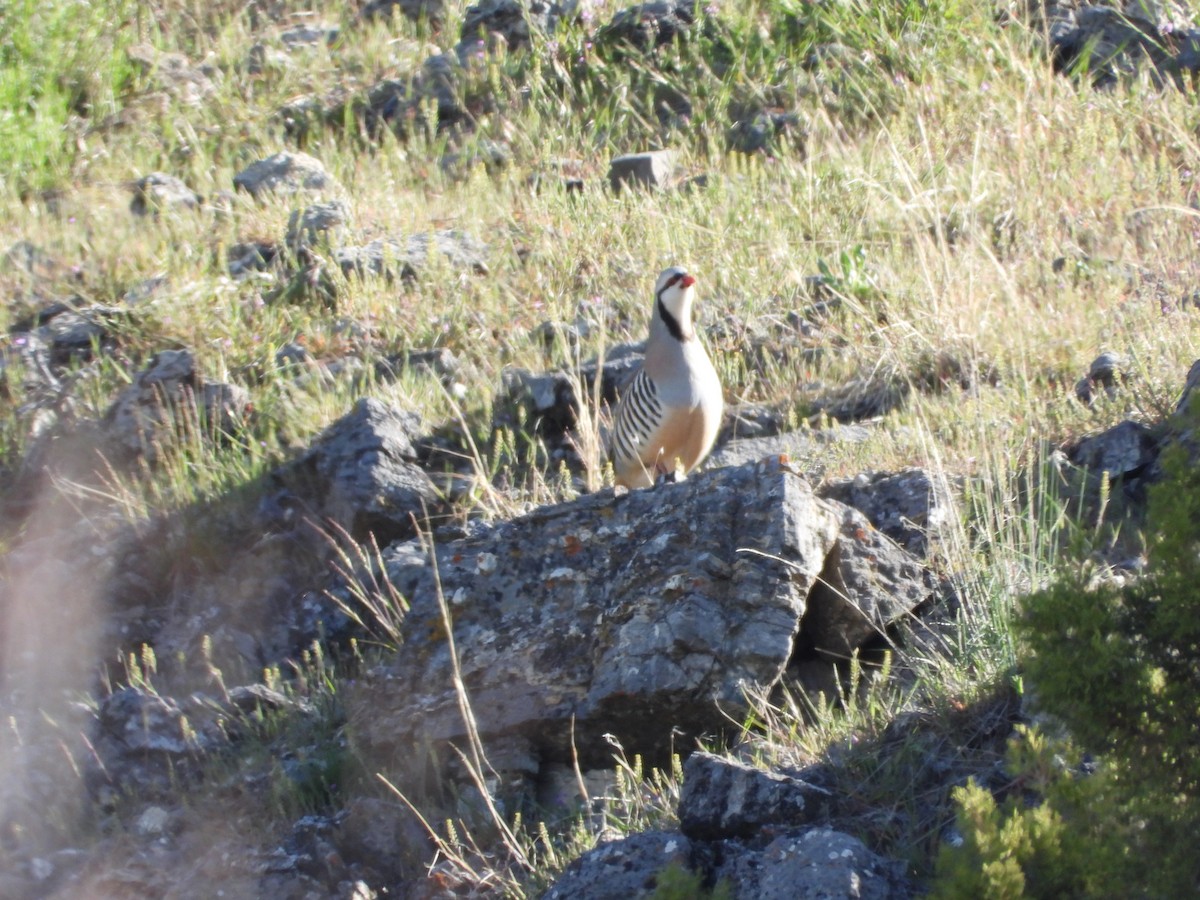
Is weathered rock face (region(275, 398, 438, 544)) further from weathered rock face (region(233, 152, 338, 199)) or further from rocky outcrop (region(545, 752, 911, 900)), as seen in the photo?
weathered rock face (region(233, 152, 338, 199))

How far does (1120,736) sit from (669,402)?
344cm

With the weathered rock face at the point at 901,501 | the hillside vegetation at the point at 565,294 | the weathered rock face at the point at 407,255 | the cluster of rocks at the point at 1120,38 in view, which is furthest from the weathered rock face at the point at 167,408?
A: the cluster of rocks at the point at 1120,38

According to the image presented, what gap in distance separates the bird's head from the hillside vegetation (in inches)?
23.4

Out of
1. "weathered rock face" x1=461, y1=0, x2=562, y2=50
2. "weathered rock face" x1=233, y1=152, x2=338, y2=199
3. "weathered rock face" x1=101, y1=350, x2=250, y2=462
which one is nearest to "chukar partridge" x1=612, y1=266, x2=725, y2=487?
"weathered rock face" x1=101, y1=350, x2=250, y2=462

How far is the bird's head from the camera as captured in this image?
598cm

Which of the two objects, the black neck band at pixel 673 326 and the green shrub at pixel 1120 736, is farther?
the black neck band at pixel 673 326

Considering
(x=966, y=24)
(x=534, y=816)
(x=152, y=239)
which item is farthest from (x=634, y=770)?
(x=966, y=24)

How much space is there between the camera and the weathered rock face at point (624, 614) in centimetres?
385

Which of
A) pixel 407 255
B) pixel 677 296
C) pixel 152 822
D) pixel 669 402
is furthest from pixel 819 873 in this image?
pixel 407 255

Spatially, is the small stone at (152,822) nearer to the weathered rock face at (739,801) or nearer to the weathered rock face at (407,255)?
the weathered rock face at (739,801)

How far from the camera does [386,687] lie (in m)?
4.32

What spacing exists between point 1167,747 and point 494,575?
7.85 ft

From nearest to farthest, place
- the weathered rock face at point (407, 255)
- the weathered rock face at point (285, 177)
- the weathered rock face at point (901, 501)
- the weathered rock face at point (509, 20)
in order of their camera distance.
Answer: the weathered rock face at point (901, 501) < the weathered rock face at point (407, 255) < the weathered rock face at point (285, 177) < the weathered rock face at point (509, 20)

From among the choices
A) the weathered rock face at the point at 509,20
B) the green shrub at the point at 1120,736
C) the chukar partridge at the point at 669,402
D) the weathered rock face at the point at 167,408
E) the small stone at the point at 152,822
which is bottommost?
the small stone at the point at 152,822
